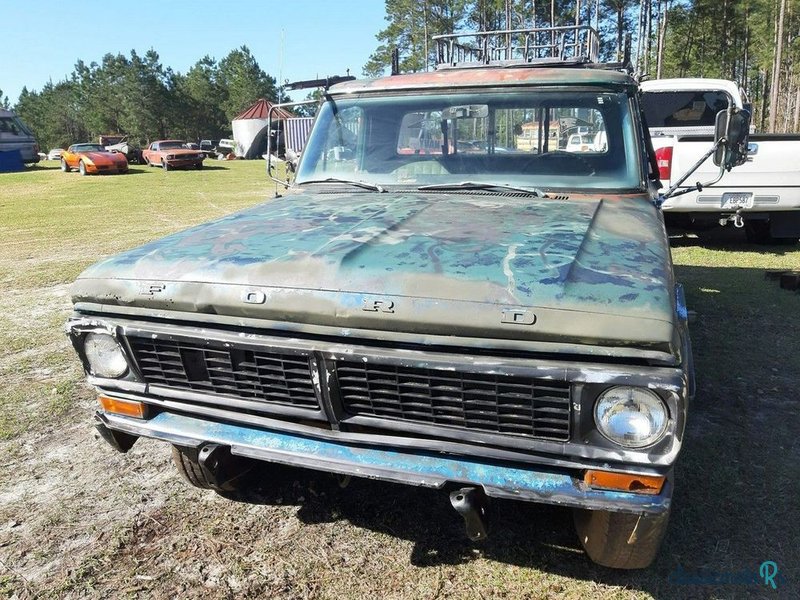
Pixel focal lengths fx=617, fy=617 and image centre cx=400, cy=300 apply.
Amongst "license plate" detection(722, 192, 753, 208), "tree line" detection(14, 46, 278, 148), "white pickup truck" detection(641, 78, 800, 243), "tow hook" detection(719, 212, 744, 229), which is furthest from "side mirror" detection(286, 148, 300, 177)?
"tree line" detection(14, 46, 278, 148)

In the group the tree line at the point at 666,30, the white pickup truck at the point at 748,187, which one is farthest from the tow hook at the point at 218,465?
the tree line at the point at 666,30

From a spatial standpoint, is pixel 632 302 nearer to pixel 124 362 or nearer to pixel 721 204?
pixel 124 362

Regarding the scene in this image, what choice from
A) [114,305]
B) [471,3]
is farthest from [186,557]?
[471,3]

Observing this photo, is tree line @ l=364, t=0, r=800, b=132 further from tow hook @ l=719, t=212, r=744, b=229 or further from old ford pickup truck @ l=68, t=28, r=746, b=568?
old ford pickup truck @ l=68, t=28, r=746, b=568

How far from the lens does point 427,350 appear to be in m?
1.98

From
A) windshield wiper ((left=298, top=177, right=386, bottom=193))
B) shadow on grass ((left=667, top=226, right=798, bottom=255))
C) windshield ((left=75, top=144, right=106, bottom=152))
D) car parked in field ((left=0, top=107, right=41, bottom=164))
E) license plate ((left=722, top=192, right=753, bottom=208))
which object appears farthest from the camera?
car parked in field ((left=0, top=107, right=41, bottom=164))

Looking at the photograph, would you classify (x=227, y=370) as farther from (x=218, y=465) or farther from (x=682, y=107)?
(x=682, y=107)

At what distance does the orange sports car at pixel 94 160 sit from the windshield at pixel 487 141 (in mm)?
27507

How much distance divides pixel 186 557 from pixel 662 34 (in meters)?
39.3

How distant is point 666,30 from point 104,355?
47997 millimetres

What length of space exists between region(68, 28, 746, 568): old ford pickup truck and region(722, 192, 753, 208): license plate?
5027 millimetres

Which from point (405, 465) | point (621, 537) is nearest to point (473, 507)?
point (405, 465)

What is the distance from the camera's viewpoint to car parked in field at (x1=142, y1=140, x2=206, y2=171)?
3044 cm

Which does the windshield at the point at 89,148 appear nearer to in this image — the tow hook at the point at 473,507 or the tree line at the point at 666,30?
the tree line at the point at 666,30
